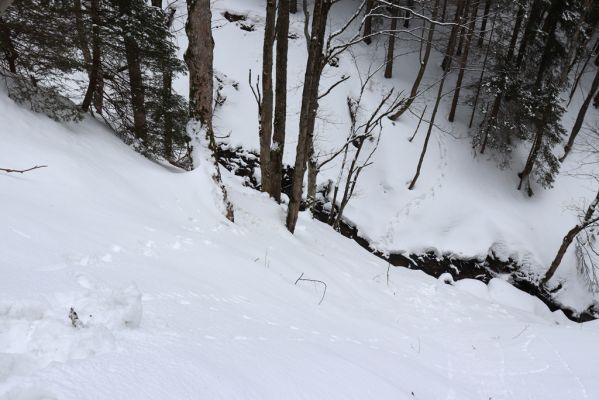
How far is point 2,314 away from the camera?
163 centimetres

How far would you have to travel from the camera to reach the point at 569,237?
41.4ft

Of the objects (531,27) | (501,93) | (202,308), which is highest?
(531,27)

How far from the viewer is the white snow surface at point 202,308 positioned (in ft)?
5.38

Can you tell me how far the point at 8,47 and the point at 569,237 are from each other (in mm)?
15610

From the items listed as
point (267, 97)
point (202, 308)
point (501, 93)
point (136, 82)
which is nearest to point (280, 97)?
point (267, 97)

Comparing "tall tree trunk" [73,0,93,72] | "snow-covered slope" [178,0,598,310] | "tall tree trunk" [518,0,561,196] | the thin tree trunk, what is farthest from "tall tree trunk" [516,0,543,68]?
"tall tree trunk" [73,0,93,72]

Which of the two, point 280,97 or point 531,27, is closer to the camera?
point 280,97

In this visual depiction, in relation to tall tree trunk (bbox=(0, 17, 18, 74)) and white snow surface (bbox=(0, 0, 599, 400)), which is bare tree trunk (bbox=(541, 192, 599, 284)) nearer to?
white snow surface (bbox=(0, 0, 599, 400))

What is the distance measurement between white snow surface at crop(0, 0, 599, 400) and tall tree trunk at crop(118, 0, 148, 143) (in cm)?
102

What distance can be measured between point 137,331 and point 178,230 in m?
2.85

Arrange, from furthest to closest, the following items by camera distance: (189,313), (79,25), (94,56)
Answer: (94,56)
(79,25)
(189,313)

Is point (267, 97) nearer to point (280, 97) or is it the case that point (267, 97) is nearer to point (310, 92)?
point (280, 97)

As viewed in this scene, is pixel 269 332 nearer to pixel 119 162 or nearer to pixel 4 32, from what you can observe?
pixel 119 162

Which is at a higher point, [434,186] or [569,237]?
[569,237]
